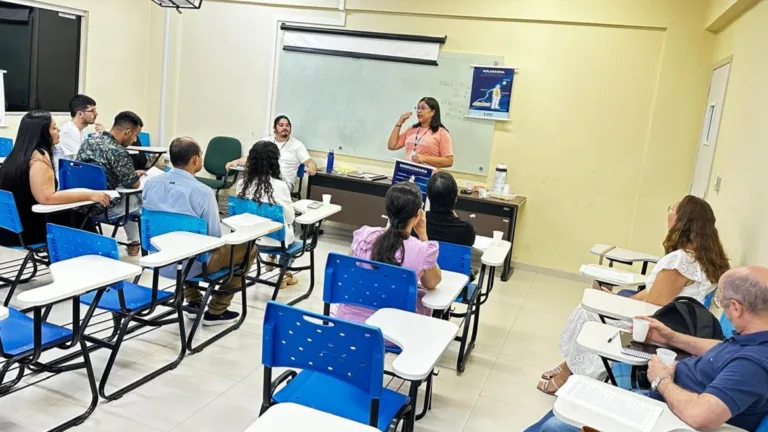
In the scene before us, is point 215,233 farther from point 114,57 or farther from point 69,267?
point 114,57

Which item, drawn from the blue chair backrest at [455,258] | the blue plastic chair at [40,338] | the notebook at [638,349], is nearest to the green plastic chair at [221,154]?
the blue chair backrest at [455,258]

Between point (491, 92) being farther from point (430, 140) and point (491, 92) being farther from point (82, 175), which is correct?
point (82, 175)

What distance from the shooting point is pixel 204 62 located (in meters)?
6.89

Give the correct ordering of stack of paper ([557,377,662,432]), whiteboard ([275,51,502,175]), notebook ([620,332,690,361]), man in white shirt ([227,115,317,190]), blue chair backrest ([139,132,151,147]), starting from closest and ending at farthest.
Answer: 1. stack of paper ([557,377,662,432])
2. notebook ([620,332,690,361])
3. whiteboard ([275,51,502,175])
4. man in white shirt ([227,115,317,190])
5. blue chair backrest ([139,132,151,147])

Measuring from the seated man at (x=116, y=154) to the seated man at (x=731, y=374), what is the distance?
3610 millimetres

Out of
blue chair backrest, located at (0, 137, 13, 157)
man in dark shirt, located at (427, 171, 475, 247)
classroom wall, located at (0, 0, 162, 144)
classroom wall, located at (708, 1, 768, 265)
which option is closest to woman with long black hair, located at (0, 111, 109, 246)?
blue chair backrest, located at (0, 137, 13, 157)

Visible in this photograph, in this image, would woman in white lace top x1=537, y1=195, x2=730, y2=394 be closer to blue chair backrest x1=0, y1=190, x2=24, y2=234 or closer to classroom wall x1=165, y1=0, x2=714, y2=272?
classroom wall x1=165, y1=0, x2=714, y2=272

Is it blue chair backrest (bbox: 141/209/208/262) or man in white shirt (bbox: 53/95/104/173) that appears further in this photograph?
man in white shirt (bbox: 53/95/104/173)

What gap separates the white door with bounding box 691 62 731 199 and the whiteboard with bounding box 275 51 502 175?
1850mm

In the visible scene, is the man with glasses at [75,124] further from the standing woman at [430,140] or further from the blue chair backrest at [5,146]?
the standing woman at [430,140]

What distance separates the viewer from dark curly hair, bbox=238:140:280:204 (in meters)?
3.91

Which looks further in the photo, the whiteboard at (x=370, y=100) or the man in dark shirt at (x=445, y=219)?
the whiteboard at (x=370, y=100)

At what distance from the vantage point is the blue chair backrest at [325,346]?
174cm

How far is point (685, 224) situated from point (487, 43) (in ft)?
11.2
